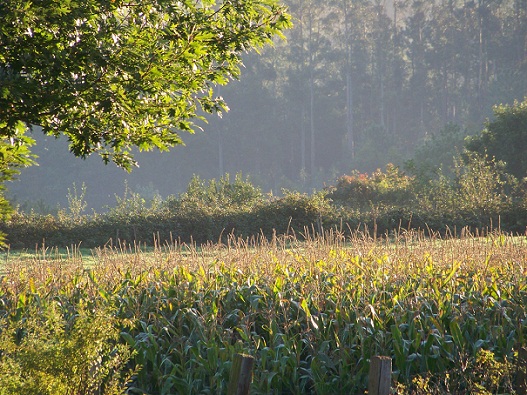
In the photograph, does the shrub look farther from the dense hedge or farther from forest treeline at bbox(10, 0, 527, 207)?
forest treeline at bbox(10, 0, 527, 207)

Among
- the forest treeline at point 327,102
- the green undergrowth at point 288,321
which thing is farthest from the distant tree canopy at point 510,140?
the forest treeline at point 327,102

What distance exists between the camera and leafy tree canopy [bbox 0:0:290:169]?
17.3 feet

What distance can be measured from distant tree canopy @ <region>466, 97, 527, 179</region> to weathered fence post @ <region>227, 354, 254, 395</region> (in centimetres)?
2203

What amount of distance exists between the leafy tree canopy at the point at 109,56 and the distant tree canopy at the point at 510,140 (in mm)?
19943

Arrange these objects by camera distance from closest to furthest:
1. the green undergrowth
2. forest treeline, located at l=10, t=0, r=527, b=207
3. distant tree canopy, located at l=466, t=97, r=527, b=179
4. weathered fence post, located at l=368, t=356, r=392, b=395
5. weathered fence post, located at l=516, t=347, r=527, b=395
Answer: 1. weathered fence post, located at l=368, t=356, r=392, b=395
2. weathered fence post, located at l=516, t=347, r=527, b=395
3. the green undergrowth
4. distant tree canopy, located at l=466, t=97, r=527, b=179
5. forest treeline, located at l=10, t=0, r=527, b=207

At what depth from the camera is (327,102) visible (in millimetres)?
54969

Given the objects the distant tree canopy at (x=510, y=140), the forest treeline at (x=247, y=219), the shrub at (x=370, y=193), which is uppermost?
the distant tree canopy at (x=510, y=140)

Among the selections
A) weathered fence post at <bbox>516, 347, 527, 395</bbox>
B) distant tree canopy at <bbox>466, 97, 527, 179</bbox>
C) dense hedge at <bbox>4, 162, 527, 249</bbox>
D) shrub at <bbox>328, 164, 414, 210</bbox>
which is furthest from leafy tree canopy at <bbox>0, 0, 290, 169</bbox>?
distant tree canopy at <bbox>466, 97, 527, 179</bbox>

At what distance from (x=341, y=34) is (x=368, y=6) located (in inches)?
129

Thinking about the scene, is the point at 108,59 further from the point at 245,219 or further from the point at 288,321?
the point at 245,219

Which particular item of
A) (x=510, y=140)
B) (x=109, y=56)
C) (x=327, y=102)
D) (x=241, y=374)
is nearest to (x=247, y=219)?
(x=510, y=140)

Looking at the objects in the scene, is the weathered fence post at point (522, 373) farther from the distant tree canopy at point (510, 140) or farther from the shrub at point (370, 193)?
the distant tree canopy at point (510, 140)

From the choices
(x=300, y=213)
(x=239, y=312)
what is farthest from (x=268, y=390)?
(x=300, y=213)

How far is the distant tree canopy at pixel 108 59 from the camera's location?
17.3 feet
